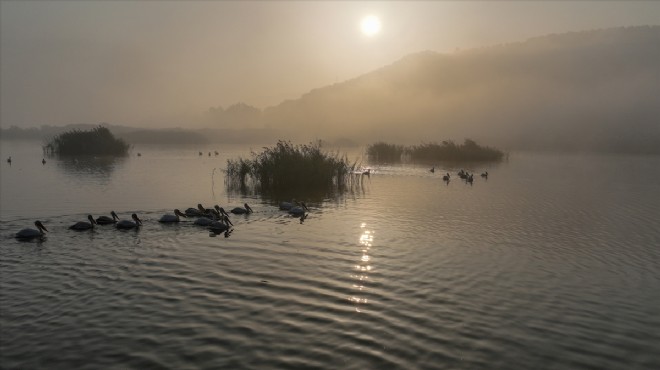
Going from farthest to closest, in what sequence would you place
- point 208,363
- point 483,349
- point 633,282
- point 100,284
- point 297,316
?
point 633,282 → point 100,284 → point 297,316 → point 483,349 → point 208,363

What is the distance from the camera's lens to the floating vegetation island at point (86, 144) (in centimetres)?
6875

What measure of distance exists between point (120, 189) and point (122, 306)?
22015 mm

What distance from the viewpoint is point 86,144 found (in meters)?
69.2

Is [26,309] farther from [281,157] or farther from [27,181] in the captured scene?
[27,181]

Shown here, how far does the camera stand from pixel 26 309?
8914mm

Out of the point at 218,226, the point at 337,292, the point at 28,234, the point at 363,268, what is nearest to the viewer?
the point at 337,292

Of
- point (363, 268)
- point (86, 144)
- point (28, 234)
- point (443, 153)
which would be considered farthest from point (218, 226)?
point (86, 144)

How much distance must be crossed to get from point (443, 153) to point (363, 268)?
5807cm

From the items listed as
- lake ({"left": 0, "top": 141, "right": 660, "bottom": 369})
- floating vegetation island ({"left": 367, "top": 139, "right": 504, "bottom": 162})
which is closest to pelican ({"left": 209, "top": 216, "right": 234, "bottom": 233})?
lake ({"left": 0, "top": 141, "right": 660, "bottom": 369})

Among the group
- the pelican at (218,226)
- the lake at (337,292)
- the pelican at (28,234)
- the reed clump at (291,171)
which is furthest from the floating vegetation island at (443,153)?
the pelican at (28,234)

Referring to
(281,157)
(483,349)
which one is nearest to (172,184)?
(281,157)

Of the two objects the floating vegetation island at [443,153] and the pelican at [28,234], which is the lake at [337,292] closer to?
the pelican at [28,234]

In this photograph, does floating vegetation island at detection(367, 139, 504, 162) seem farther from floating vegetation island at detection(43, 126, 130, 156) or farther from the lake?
the lake

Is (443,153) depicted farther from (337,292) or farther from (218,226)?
(337,292)
